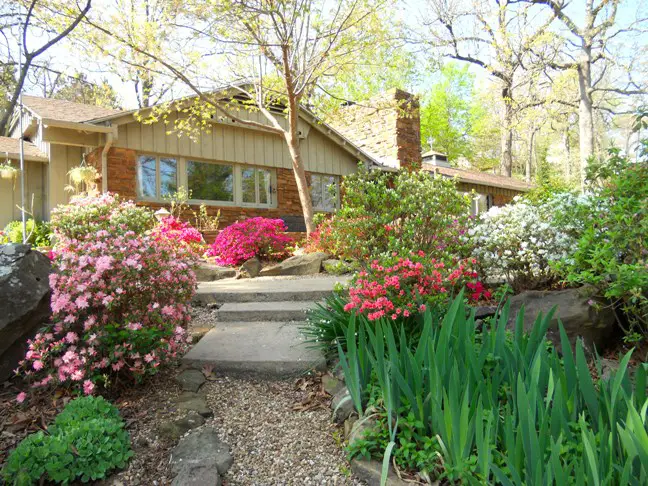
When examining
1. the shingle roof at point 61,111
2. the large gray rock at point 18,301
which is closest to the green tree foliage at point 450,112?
the shingle roof at point 61,111

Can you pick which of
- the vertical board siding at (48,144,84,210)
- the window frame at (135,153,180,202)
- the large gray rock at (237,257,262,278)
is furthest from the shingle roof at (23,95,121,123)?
the large gray rock at (237,257,262,278)

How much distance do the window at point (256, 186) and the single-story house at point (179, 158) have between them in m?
0.03

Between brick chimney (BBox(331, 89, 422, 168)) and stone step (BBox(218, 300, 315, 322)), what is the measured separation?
31.7 ft

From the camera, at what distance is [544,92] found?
53.2ft

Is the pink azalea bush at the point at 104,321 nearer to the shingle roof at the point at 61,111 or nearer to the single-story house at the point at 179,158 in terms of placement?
the single-story house at the point at 179,158

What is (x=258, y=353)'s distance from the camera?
119 inches

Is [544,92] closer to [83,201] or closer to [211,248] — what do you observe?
[211,248]

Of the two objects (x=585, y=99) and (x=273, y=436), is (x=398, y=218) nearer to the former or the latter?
(x=273, y=436)

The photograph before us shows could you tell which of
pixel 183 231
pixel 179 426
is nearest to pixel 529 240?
pixel 179 426

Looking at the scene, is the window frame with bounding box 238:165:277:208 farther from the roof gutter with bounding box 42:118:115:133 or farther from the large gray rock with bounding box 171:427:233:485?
the large gray rock with bounding box 171:427:233:485

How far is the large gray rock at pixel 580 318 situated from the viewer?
3.01 meters

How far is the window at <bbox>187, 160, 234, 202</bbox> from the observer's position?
10.1 meters

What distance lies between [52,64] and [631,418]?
21845 millimetres

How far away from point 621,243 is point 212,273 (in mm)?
5024
